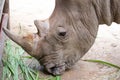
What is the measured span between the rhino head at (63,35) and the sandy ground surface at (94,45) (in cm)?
32

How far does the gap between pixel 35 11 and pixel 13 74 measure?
2.14 m

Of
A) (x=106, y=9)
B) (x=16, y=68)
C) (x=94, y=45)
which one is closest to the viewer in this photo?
(x=106, y=9)

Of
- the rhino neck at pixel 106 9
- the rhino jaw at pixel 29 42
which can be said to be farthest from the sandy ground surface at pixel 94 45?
the rhino neck at pixel 106 9

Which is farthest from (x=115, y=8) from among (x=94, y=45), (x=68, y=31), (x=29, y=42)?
(x=94, y=45)

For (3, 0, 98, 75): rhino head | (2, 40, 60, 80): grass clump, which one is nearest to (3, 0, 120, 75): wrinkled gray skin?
(3, 0, 98, 75): rhino head

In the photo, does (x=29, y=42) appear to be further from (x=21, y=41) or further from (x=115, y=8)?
(x=115, y=8)

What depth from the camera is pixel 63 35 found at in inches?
147

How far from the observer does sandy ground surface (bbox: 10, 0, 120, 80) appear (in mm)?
4051

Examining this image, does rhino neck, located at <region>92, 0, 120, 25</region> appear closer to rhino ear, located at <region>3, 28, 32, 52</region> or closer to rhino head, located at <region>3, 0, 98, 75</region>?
rhino head, located at <region>3, 0, 98, 75</region>

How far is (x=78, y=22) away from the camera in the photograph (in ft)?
12.1

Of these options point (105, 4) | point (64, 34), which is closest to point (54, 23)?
point (64, 34)

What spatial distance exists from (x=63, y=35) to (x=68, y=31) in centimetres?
6

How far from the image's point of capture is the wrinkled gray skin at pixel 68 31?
3.66 metres

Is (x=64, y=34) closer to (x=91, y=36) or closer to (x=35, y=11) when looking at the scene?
(x=91, y=36)
